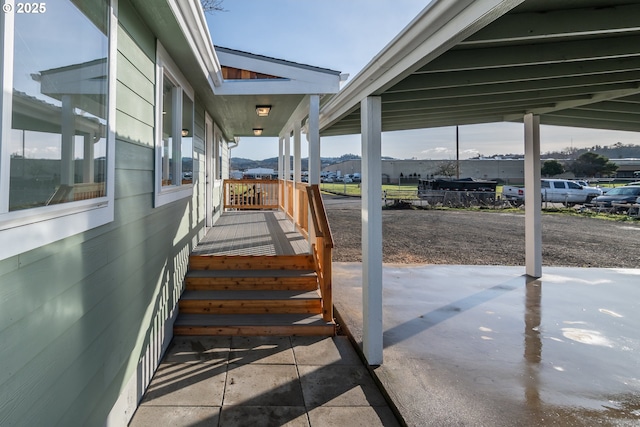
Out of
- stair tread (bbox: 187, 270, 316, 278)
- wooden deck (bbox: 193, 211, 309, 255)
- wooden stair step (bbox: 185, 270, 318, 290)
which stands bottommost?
wooden stair step (bbox: 185, 270, 318, 290)

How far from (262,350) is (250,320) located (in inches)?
19.9

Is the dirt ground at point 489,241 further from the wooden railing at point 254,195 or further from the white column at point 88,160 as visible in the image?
the white column at point 88,160

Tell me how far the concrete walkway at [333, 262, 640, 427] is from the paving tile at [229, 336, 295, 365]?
70 cm

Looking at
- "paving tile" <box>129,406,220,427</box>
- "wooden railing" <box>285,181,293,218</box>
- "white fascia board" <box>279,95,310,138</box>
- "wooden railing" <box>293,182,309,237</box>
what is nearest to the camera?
"paving tile" <box>129,406,220,427</box>

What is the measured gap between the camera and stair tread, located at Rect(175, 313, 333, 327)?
3.78 meters

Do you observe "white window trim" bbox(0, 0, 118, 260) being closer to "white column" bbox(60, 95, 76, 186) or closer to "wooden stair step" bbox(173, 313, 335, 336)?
"white column" bbox(60, 95, 76, 186)

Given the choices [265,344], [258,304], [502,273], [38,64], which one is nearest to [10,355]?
[38,64]

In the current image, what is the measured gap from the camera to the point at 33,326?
4.43 ft

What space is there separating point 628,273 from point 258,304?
6.03m

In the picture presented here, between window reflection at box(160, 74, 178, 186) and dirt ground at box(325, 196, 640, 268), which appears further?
dirt ground at box(325, 196, 640, 268)

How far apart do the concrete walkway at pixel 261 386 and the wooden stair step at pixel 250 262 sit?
44.0 inches

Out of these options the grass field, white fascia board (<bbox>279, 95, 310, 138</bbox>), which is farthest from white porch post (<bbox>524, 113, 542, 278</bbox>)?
the grass field

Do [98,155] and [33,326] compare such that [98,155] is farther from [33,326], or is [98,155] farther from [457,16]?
[457,16]

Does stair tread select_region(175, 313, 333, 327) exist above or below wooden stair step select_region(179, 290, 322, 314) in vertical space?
below
